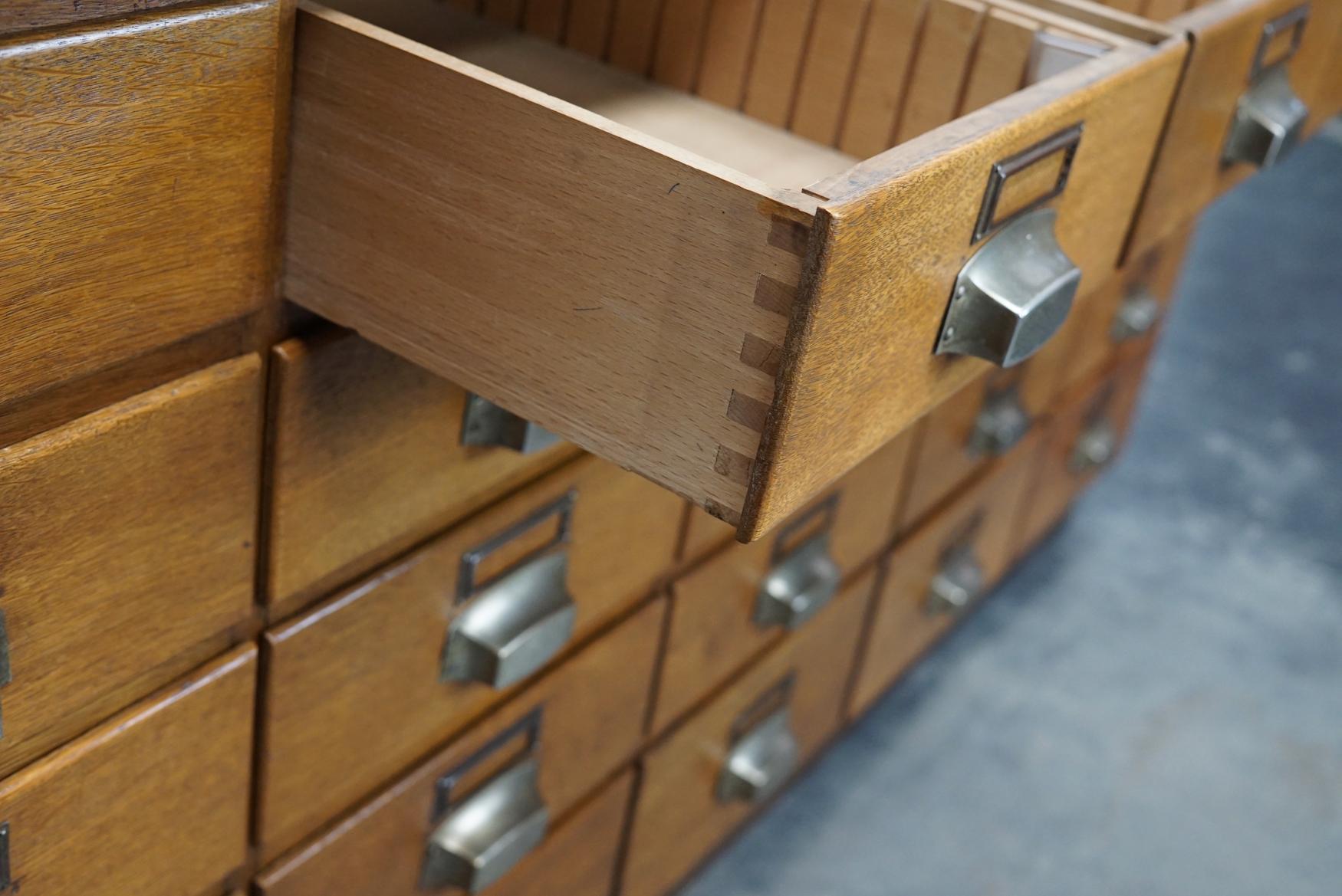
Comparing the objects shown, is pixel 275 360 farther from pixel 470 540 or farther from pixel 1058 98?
pixel 1058 98

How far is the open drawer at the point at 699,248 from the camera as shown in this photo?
542 mm

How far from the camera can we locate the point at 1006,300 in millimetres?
639

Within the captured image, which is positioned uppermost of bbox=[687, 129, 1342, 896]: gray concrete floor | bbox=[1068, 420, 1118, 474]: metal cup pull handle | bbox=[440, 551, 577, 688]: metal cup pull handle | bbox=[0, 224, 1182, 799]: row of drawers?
bbox=[0, 224, 1182, 799]: row of drawers

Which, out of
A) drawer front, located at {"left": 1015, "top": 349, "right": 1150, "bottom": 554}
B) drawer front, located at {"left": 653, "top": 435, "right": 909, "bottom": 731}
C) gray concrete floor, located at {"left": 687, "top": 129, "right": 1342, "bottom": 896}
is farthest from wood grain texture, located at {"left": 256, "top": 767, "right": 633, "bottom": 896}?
drawer front, located at {"left": 1015, "top": 349, "right": 1150, "bottom": 554}

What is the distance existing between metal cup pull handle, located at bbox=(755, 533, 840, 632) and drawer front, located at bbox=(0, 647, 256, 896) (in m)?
0.51

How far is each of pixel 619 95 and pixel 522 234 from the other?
24 cm

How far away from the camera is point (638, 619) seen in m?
1.07

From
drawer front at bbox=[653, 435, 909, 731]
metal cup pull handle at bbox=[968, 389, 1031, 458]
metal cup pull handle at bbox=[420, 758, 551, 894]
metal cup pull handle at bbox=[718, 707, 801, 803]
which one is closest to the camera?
metal cup pull handle at bbox=[420, 758, 551, 894]

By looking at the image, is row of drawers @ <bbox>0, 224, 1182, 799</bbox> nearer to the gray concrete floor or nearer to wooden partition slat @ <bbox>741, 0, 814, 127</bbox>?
wooden partition slat @ <bbox>741, 0, 814, 127</bbox>

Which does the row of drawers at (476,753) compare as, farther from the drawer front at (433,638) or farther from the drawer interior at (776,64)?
the drawer interior at (776,64)

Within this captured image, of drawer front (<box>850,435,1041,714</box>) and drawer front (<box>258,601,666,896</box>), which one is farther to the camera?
drawer front (<box>850,435,1041,714</box>)

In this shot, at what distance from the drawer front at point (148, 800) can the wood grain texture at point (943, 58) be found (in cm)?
43

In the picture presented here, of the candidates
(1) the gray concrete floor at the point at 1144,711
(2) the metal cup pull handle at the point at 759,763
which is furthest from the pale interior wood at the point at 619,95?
(1) the gray concrete floor at the point at 1144,711

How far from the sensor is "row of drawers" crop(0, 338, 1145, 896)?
2.42 ft
